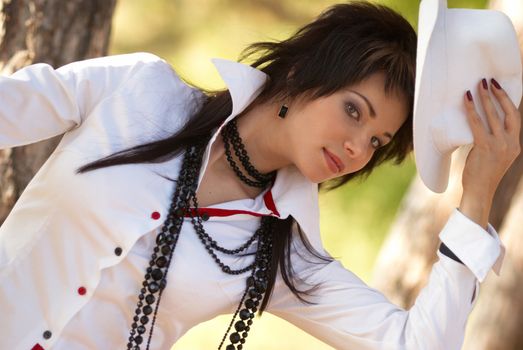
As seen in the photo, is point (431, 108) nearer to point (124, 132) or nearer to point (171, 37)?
point (124, 132)

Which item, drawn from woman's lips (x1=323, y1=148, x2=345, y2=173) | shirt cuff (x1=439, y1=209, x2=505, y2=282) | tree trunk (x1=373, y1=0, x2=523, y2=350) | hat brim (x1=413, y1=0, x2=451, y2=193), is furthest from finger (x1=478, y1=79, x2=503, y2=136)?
tree trunk (x1=373, y1=0, x2=523, y2=350)

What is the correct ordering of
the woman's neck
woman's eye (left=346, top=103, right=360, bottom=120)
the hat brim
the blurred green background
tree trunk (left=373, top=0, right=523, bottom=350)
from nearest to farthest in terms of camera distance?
the hat brim → woman's eye (left=346, top=103, right=360, bottom=120) → the woman's neck → tree trunk (left=373, top=0, right=523, bottom=350) → the blurred green background

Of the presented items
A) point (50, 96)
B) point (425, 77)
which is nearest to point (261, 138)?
point (425, 77)

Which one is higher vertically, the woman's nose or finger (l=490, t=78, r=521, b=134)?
finger (l=490, t=78, r=521, b=134)

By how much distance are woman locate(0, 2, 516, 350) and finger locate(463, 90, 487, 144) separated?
7 cm

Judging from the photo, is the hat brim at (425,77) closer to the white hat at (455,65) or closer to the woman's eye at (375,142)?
the white hat at (455,65)

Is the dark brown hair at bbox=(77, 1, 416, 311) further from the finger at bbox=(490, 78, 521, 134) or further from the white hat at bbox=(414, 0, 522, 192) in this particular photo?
the finger at bbox=(490, 78, 521, 134)

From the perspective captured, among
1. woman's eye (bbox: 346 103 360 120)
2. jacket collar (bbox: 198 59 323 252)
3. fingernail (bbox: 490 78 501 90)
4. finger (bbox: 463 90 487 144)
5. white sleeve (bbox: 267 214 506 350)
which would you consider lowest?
white sleeve (bbox: 267 214 506 350)

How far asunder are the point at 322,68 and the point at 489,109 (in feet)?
1.55

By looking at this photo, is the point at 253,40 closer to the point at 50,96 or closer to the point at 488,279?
the point at 488,279

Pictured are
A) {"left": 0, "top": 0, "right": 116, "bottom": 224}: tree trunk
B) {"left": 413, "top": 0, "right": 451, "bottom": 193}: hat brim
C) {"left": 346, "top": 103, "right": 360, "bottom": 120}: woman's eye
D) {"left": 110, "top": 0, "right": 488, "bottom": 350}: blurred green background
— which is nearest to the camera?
{"left": 413, "top": 0, "right": 451, "bottom": 193}: hat brim

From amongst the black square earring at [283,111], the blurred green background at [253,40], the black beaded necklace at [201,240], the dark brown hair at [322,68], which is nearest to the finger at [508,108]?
the dark brown hair at [322,68]

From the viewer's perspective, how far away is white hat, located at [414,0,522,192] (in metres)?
2.56

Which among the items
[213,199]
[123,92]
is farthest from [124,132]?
[213,199]
